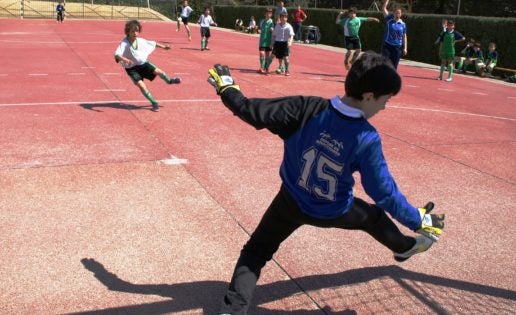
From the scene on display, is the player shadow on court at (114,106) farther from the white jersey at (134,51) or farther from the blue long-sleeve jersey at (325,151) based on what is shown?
the blue long-sleeve jersey at (325,151)

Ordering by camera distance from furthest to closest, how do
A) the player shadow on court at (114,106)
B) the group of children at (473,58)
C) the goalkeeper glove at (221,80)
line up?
the group of children at (473,58)
the player shadow on court at (114,106)
the goalkeeper glove at (221,80)

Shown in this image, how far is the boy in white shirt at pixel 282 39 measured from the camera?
15648 millimetres

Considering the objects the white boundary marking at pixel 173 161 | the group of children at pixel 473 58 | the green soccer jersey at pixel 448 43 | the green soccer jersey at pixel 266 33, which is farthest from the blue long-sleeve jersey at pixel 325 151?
the group of children at pixel 473 58

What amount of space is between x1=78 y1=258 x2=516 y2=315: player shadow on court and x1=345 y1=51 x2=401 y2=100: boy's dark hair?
64.1 inches

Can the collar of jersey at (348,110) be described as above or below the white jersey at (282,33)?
below

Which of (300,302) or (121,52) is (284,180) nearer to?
(300,302)

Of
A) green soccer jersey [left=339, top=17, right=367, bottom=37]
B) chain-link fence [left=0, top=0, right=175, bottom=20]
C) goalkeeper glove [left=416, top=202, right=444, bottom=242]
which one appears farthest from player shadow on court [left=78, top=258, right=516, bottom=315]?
chain-link fence [left=0, top=0, right=175, bottom=20]

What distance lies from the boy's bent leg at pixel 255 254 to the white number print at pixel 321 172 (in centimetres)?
22

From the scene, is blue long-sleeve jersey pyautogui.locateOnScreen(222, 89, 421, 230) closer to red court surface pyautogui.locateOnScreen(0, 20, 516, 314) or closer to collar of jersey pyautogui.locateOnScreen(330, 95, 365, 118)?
collar of jersey pyautogui.locateOnScreen(330, 95, 365, 118)

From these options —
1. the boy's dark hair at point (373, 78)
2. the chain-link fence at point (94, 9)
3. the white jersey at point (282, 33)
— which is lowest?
the boy's dark hair at point (373, 78)

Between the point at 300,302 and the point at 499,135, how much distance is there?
284 inches

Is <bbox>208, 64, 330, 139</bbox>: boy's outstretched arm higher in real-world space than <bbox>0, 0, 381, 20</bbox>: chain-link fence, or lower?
lower

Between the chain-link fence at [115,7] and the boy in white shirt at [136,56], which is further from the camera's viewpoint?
the chain-link fence at [115,7]

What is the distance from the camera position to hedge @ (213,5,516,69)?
2200 centimetres
